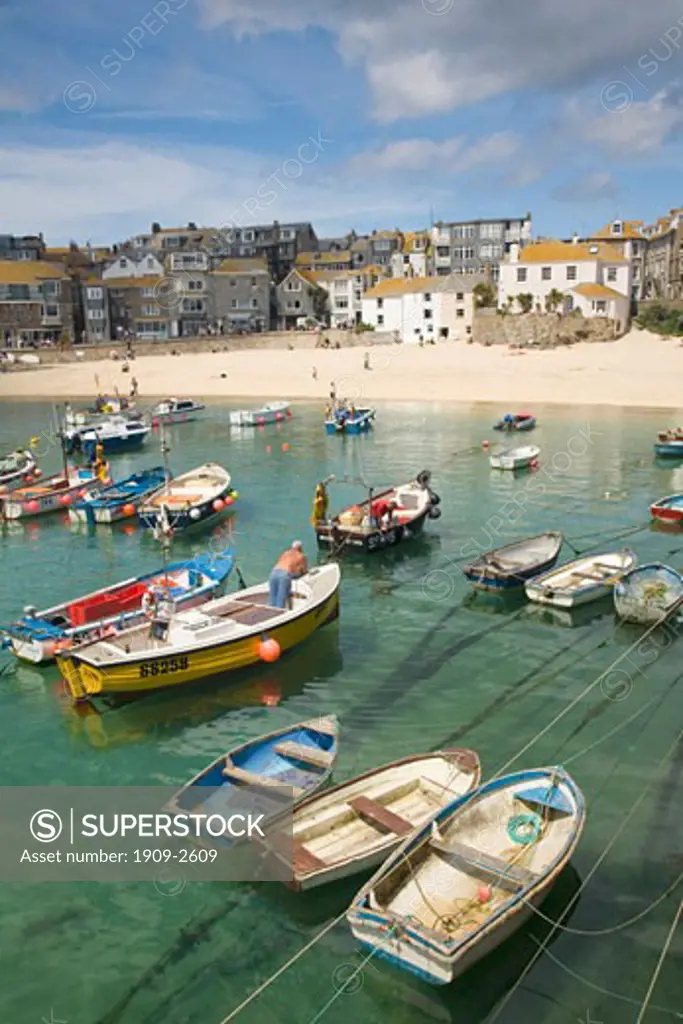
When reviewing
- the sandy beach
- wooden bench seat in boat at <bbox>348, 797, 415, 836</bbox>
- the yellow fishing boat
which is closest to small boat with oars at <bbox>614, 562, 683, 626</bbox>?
the yellow fishing boat

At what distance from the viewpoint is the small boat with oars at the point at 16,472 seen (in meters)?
40.1

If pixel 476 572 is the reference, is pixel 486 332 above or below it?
above

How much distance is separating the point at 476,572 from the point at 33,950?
15.5 meters

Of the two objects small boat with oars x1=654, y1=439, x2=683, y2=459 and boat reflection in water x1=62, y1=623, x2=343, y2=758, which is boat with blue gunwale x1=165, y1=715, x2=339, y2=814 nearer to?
boat reflection in water x1=62, y1=623, x2=343, y2=758

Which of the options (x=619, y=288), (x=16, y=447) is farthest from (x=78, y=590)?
(x=619, y=288)

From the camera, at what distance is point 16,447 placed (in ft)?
185

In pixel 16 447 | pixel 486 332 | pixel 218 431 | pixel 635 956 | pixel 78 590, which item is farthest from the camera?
pixel 486 332

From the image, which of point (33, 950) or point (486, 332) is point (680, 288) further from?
point (33, 950)

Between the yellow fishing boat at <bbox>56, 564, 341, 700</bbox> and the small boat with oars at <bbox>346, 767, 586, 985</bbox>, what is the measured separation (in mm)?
7327

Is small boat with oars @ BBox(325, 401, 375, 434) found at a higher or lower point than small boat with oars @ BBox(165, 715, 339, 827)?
higher

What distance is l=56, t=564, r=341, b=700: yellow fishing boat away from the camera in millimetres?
17625

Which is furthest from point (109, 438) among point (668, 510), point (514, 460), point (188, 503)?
point (668, 510)

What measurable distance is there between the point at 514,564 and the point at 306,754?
42.1ft

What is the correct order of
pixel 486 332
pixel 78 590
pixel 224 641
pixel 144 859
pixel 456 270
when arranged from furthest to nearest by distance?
pixel 456 270, pixel 486 332, pixel 78 590, pixel 224 641, pixel 144 859
